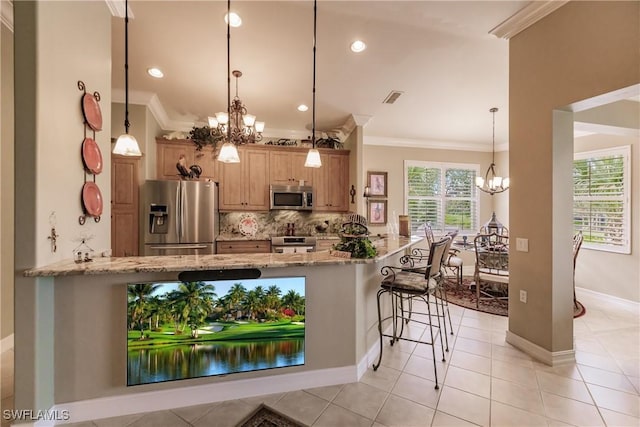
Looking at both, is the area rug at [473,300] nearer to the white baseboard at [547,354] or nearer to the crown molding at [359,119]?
the white baseboard at [547,354]

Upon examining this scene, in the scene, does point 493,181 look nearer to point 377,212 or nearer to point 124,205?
point 377,212

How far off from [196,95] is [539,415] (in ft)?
15.4

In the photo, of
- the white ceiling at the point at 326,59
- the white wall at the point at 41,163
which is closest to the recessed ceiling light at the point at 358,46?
the white ceiling at the point at 326,59

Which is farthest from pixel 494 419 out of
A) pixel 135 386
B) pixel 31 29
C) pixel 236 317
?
pixel 31 29

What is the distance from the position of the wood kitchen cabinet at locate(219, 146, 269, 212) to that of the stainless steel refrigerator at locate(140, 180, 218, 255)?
25.8 inches

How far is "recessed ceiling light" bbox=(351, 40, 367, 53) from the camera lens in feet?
8.61

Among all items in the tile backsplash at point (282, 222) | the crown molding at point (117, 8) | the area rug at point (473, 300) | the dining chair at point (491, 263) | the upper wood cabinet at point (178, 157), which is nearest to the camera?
the crown molding at point (117, 8)

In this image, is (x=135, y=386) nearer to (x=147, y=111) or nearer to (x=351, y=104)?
(x=147, y=111)

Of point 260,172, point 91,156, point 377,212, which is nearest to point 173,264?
point 91,156

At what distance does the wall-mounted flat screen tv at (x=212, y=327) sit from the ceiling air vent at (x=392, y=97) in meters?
2.94

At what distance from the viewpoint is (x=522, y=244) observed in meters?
2.55

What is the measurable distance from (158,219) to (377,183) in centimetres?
404

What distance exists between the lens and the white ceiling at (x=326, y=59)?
7.43 ft

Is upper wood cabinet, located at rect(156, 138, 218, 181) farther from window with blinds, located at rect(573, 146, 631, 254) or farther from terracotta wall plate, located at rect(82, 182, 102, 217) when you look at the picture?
window with blinds, located at rect(573, 146, 631, 254)
